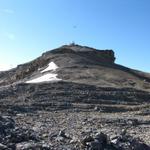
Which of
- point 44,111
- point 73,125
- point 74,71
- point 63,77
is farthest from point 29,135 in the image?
point 74,71

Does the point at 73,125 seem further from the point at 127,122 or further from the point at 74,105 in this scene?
the point at 74,105

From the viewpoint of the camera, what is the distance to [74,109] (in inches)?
1670

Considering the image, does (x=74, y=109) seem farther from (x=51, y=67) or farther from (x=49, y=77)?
(x=51, y=67)

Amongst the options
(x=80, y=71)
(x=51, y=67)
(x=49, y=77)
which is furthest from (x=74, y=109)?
(x=51, y=67)

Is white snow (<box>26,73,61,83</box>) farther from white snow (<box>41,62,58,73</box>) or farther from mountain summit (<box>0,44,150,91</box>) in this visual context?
white snow (<box>41,62,58,73</box>)

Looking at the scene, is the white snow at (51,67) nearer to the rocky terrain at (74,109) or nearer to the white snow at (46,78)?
the rocky terrain at (74,109)

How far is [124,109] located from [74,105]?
16.6ft

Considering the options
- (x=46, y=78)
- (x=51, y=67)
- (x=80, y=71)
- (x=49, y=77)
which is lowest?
(x=46, y=78)

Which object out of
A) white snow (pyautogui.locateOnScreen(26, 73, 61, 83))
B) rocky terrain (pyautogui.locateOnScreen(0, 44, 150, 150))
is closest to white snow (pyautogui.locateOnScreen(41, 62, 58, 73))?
rocky terrain (pyautogui.locateOnScreen(0, 44, 150, 150))

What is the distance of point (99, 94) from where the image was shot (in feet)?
167

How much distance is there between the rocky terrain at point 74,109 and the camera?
69.5ft

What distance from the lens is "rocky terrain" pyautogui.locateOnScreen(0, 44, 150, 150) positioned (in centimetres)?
2119

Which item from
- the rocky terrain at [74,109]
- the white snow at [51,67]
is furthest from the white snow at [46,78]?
the white snow at [51,67]

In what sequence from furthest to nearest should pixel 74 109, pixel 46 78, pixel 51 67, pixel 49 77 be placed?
pixel 51 67, pixel 49 77, pixel 46 78, pixel 74 109
